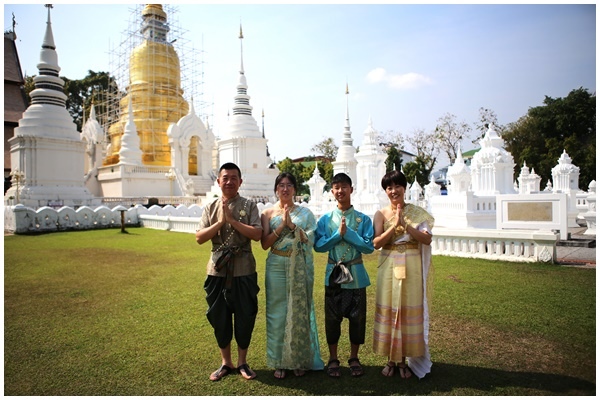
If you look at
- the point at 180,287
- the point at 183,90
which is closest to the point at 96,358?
the point at 180,287

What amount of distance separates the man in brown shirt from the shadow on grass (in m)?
0.40

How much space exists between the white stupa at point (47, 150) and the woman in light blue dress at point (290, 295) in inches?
765

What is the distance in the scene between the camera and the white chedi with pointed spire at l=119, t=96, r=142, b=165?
27.1m

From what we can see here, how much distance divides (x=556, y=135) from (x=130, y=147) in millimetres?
37164

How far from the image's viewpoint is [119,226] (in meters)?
17.0

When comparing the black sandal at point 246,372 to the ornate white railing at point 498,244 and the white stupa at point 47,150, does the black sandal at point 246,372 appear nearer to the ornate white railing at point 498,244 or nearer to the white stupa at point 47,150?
the ornate white railing at point 498,244

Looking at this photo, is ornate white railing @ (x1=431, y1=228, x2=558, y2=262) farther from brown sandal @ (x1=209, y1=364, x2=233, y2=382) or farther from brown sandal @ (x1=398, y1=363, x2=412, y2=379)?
brown sandal @ (x1=209, y1=364, x2=233, y2=382)

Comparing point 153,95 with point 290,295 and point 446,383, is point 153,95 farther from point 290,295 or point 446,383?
point 446,383

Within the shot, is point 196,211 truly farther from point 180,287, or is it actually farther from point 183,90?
point 183,90

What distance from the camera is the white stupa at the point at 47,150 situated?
63.1ft

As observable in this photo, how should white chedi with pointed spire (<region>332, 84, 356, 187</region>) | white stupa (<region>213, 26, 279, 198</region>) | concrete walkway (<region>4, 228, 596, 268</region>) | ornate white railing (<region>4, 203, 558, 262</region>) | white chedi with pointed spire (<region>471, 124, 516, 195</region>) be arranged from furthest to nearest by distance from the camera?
white chedi with pointed spire (<region>332, 84, 356, 187</region>) → white stupa (<region>213, 26, 279, 198</region>) → white chedi with pointed spire (<region>471, 124, 516, 195</region>) → ornate white railing (<region>4, 203, 558, 262</region>) → concrete walkway (<region>4, 228, 596, 268</region>)

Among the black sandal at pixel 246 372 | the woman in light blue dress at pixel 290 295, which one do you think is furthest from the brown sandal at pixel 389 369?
the black sandal at pixel 246 372

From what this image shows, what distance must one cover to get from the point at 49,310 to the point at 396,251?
4585 mm

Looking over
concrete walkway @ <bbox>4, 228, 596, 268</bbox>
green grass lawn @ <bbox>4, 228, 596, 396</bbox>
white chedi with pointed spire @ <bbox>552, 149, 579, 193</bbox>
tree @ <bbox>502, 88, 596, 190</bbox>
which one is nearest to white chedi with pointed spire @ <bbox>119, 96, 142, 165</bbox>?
green grass lawn @ <bbox>4, 228, 596, 396</bbox>
